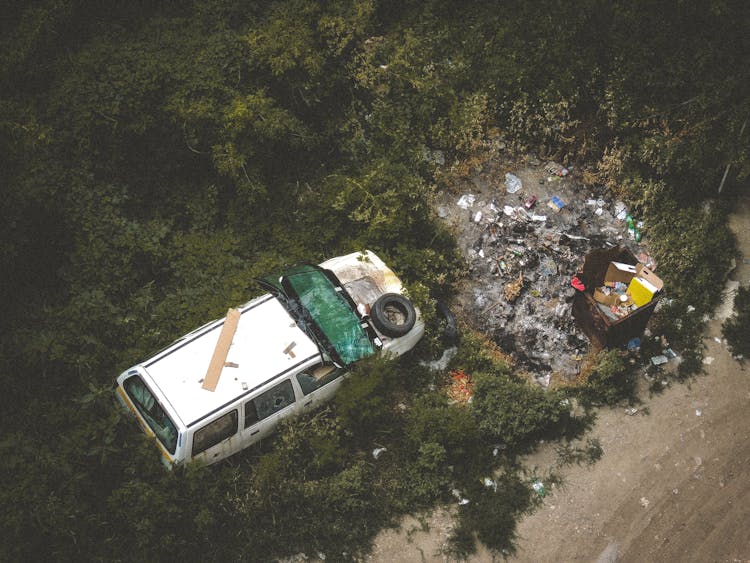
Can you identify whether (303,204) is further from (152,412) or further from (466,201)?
(152,412)

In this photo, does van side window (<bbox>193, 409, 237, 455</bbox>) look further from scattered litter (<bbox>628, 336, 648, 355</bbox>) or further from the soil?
scattered litter (<bbox>628, 336, 648, 355</bbox>)

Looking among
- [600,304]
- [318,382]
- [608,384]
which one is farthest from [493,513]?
[600,304]

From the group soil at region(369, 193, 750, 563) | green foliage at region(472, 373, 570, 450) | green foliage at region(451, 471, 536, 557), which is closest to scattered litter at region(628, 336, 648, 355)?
soil at region(369, 193, 750, 563)

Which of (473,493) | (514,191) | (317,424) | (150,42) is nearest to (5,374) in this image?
(317,424)

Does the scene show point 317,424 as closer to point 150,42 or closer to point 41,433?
point 41,433

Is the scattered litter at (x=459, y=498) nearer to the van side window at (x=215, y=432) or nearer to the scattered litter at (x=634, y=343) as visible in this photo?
the van side window at (x=215, y=432)

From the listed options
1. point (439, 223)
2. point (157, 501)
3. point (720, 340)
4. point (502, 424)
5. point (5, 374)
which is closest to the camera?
point (157, 501)

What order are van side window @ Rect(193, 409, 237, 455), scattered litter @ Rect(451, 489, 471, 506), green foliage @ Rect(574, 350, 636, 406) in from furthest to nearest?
green foliage @ Rect(574, 350, 636, 406)
scattered litter @ Rect(451, 489, 471, 506)
van side window @ Rect(193, 409, 237, 455)
